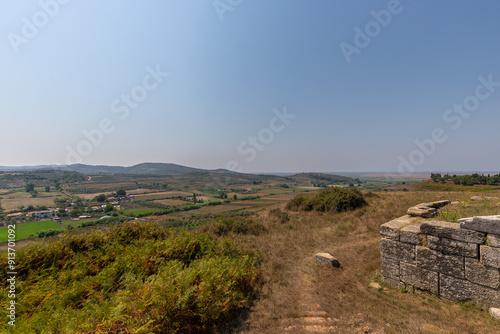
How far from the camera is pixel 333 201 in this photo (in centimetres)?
1454

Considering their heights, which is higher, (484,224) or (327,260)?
(484,224)

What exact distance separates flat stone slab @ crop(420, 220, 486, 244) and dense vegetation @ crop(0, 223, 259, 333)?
478 cm

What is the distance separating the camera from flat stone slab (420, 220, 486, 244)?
4.18 meters

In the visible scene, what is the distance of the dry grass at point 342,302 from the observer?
12.0ft

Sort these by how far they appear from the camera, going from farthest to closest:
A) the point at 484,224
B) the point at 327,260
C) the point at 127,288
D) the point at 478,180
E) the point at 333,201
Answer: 1. the point at 478,180
2. the point at 333,201
3. the point at 327,260
4. the point at 484,224
5. the point at 127,288

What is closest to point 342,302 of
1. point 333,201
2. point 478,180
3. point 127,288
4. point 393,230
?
point 393,230

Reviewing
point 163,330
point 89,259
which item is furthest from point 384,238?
point 89,259

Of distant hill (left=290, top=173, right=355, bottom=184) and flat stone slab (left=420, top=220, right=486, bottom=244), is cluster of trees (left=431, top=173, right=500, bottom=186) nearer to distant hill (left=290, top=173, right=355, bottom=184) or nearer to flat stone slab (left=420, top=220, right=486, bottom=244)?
flat stone slab (left=420, top=220, right=486, bottom=244)

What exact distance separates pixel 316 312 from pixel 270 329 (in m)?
1.24

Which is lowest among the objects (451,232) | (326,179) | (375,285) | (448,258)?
(375,285)

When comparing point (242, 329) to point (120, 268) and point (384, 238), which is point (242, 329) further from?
point (384, 238)

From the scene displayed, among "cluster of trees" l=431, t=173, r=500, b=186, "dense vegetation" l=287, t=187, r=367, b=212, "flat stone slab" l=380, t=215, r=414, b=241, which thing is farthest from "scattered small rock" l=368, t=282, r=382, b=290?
"cluster of trees" l=431, t=173, r=500, b=186

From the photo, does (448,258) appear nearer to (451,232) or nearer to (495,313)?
(451,232)

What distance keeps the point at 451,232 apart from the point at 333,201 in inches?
406
